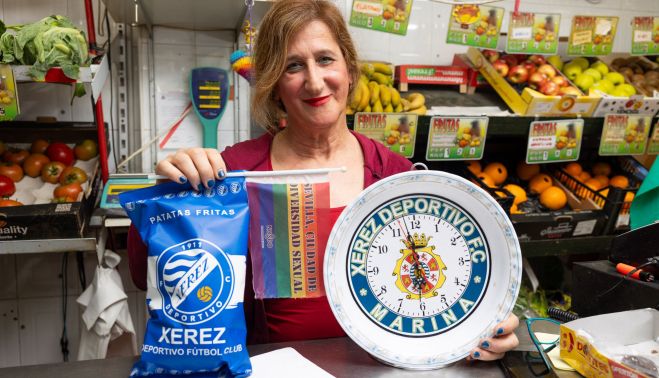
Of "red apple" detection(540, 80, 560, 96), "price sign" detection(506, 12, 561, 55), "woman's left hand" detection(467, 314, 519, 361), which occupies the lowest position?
"woman's left hand" detection(467, 314, 519, 361)

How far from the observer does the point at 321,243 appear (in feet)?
3.03

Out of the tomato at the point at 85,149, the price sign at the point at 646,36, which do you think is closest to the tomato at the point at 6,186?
the tomato at the point at 85,149

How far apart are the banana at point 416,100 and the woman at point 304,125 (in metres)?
1.00

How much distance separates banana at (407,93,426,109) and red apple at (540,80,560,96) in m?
0.65

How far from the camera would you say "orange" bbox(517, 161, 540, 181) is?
273 cm

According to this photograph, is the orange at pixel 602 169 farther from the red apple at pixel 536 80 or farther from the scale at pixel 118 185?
the scale at pixel 118 185

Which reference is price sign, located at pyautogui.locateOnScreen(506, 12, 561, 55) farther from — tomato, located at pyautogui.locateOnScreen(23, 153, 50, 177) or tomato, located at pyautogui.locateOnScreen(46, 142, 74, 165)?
tomato, located at pyautogui.locateOnScreen(23, 153, 50, 177)

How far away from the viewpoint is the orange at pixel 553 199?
8.27 feet

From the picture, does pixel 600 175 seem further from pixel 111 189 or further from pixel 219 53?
pixel 111 189

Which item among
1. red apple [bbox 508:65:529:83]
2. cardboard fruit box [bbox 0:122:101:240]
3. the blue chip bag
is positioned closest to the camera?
the blue chip bag

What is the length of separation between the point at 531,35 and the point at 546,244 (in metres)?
1.02

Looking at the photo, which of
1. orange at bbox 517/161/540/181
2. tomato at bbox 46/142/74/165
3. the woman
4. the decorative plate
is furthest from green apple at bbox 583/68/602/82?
tomato at bbox 46/142/74/165

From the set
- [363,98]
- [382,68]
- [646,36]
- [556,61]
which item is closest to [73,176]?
[363,98]

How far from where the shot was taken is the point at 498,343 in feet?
2.88
